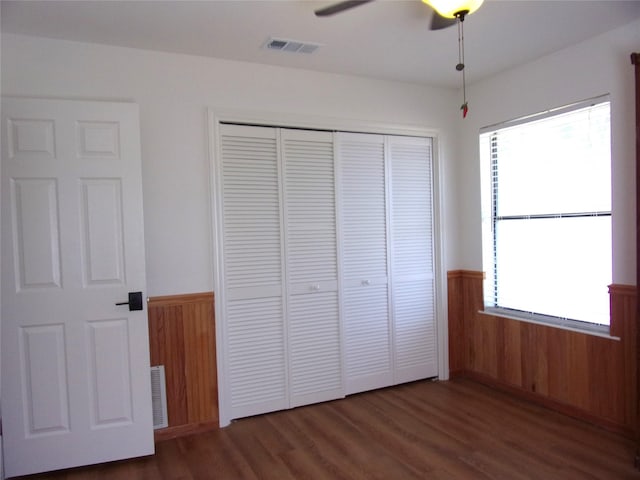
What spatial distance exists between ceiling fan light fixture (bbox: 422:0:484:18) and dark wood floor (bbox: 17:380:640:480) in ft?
7.65

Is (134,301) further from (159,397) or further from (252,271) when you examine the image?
(252,271)

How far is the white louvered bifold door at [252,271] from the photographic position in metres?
3.07

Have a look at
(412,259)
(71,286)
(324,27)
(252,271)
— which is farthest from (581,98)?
(71,286)

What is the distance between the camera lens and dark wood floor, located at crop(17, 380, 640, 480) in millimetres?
2391

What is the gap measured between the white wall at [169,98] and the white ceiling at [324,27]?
3.7 inches

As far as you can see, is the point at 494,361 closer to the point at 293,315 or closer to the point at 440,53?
the point at 293,315

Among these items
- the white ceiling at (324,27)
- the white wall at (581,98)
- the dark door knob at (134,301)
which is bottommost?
the dark door knob at (134,301)

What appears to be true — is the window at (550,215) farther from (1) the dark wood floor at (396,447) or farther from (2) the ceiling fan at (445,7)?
(2) the ceiling fan at (445,7)

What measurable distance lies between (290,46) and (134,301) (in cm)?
→ 190

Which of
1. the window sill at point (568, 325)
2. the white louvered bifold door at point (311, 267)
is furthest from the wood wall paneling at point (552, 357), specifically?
the white louvered bifold door at point (311, 267)

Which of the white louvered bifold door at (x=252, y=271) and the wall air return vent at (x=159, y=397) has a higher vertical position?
the white louvered bifold door at (x=252, y=271)

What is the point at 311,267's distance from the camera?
334 cm

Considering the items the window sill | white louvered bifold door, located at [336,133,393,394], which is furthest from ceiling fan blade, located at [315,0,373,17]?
the window sill

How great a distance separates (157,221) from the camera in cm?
286
